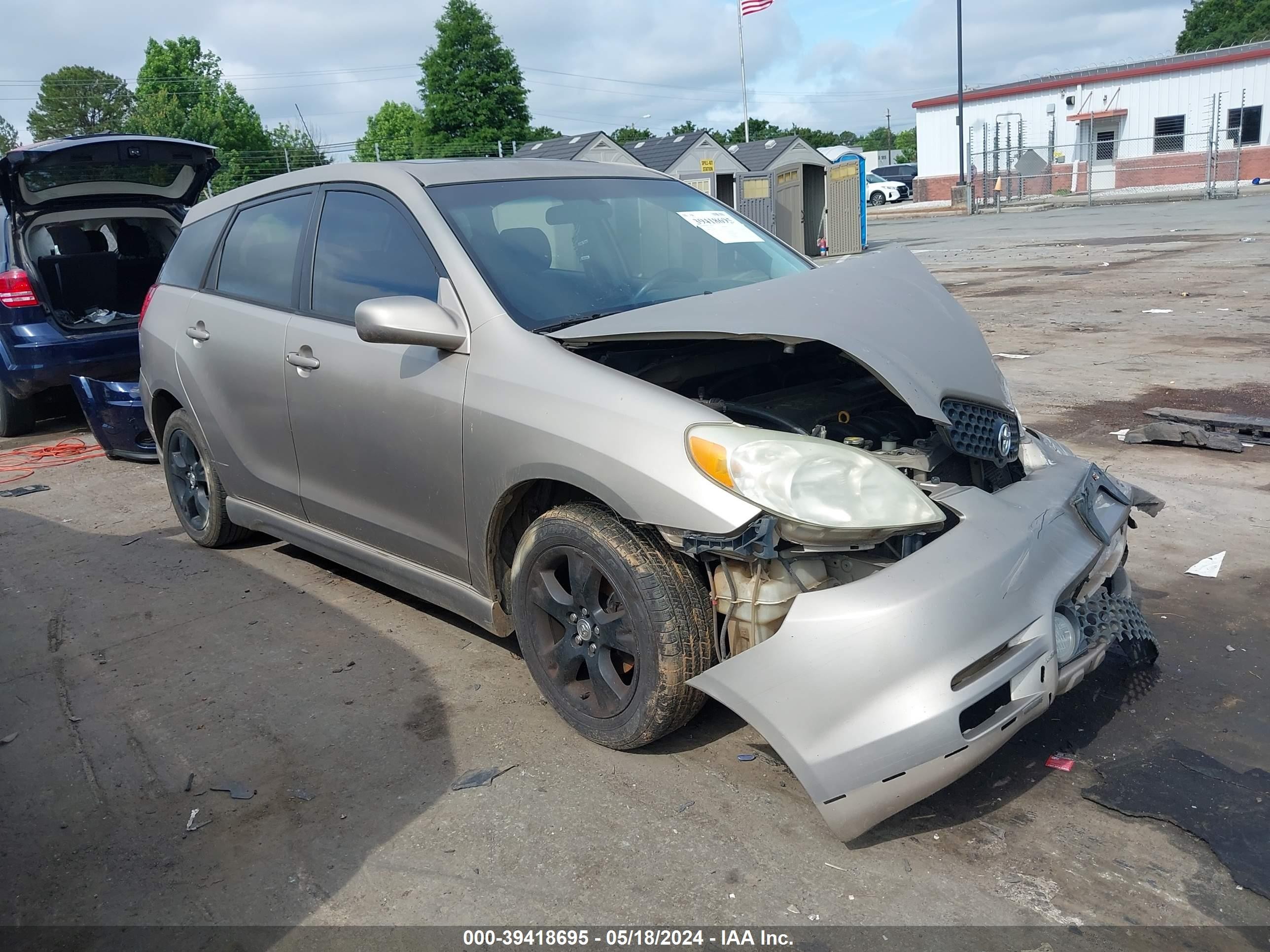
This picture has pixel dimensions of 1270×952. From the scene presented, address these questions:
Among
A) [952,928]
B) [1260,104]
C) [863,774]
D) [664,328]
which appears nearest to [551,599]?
[664,328]

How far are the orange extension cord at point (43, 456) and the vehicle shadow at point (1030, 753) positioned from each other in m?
6.95

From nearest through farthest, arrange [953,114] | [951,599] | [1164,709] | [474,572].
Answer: [951,599] → [1164,709] → [474,572] → [953,114]

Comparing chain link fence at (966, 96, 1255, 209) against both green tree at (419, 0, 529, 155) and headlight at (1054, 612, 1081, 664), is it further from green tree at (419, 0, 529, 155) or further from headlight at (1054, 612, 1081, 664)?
headlight at (1054, 612, 1081, 664)

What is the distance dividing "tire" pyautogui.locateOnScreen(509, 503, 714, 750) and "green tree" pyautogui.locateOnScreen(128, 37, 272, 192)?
39.0 m

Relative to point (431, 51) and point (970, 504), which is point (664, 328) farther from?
point (431, 51)

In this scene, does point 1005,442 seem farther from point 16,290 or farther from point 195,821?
point 16,290

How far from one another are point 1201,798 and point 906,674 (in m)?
1.01

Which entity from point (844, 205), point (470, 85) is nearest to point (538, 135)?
point (470, 85)

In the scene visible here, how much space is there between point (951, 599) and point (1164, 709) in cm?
121

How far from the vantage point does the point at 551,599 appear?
3.19 metres

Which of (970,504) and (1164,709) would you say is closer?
(970,504)

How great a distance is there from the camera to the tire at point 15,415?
28.8 feet

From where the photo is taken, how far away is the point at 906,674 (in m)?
2.45


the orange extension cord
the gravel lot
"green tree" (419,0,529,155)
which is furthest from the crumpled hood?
"green tree" (419,0,529,155)
